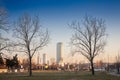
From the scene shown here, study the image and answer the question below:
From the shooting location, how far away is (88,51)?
173 ft

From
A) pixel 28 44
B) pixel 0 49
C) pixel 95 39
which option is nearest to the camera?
pixel 0 49

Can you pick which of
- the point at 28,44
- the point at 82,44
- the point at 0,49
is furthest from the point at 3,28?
the point at 82,44

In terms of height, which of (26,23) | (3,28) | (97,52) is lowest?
(97,52)

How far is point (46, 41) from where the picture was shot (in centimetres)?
5053

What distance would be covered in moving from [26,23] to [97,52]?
17.7 meters

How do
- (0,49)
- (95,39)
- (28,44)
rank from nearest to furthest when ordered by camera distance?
(0,49), (28,44), (95,39)

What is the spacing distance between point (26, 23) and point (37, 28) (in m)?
2.70

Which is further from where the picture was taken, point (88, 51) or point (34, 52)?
point (88, 51)

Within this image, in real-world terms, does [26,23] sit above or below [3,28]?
above

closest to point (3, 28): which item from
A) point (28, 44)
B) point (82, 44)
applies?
point (28, 44)

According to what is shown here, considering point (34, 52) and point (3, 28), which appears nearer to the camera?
point (3, 28)

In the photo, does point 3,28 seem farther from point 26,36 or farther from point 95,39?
point 95,39

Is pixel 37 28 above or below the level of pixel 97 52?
above

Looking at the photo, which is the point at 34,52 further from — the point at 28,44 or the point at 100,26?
the point at 100,26
